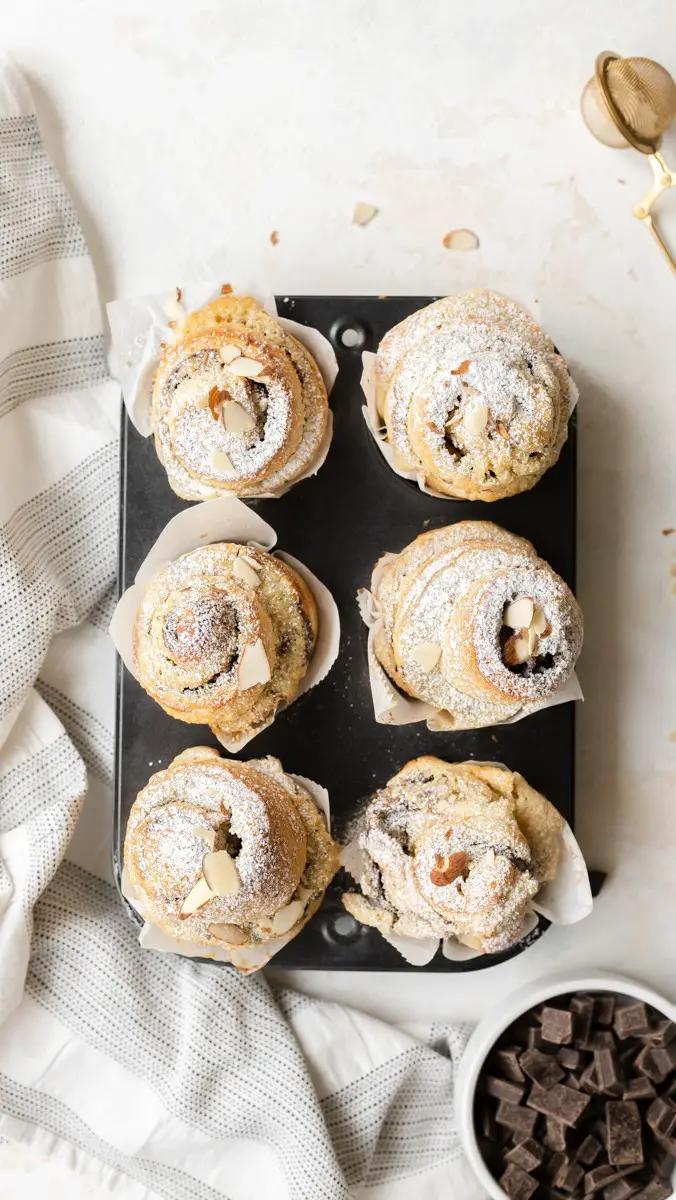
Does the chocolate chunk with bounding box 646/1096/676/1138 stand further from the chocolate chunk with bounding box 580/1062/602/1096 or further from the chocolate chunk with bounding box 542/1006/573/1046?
the chocolate chunk with bounding box 542/1006/573/1046

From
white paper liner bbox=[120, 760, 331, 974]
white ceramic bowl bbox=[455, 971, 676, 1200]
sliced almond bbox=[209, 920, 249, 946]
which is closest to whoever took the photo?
sliced almond bbox=[209, 920, 249, 946]

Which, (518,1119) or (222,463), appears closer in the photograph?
(222,463)

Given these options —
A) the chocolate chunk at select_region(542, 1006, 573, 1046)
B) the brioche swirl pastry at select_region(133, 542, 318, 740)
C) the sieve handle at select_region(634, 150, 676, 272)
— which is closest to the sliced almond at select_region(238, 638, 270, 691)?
the brioche swirl pastry at select_region(133, 542, 318, 740)

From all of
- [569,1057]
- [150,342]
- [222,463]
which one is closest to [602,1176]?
[569,1057]

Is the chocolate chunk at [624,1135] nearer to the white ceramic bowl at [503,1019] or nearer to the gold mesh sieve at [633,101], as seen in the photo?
the white ceramic bowl at [503,1019]

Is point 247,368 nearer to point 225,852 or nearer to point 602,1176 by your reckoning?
point 225,852

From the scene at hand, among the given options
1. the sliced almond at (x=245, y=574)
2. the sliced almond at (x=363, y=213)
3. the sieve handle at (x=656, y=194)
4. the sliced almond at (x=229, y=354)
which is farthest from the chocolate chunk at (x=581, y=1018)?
the sliced almond at (x=363, y=213)

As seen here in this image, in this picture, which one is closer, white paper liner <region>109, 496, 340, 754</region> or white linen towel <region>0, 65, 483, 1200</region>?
white paper liner <region>109, 496, 340, 754</region>
